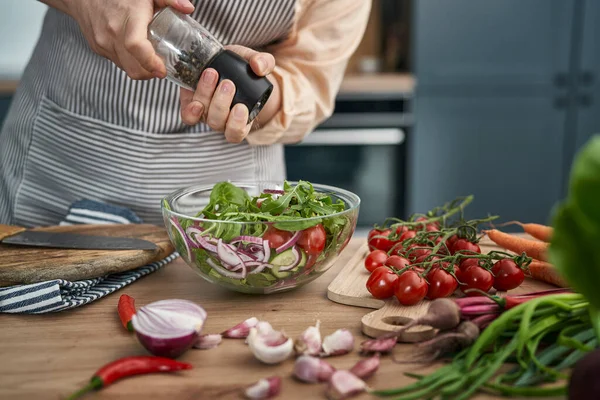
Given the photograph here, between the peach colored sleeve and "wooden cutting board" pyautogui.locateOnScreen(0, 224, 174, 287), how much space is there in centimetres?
39

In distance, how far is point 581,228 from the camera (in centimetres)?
49

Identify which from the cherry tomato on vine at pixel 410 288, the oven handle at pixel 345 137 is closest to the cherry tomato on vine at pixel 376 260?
the cherry tomato on vine at pixel 410 288

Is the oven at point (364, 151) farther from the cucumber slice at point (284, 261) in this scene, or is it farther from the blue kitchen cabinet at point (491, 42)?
the cucumber slice at point (284, 261)

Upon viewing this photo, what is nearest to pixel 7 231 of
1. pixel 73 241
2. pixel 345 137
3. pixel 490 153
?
pixel 73 241

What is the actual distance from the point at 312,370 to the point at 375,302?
25cm

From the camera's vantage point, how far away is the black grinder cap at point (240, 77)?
3.14ft

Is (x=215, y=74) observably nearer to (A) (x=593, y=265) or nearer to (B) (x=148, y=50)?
(B) (x=148, y=50)

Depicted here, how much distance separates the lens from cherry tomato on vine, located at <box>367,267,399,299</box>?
0.92 meters

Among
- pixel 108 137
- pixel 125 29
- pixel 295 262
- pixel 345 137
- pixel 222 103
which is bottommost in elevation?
pixel 345 137

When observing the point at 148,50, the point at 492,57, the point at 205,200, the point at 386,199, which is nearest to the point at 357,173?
the point at 386,199

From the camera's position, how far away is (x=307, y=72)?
1.39 metres

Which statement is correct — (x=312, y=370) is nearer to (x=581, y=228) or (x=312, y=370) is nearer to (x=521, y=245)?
(x=581, y=228)

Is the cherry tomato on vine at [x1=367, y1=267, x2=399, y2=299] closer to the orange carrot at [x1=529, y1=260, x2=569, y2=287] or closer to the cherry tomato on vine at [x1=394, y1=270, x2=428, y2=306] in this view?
the cherry tomato on vine at [x1=394, y1=270, x2=428, y2=306]

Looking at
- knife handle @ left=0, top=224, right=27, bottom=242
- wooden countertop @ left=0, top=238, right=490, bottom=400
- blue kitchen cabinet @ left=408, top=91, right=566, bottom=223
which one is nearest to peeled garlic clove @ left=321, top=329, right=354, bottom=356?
wooden countertop @ left=0, top=238, right=490, bottom=400
